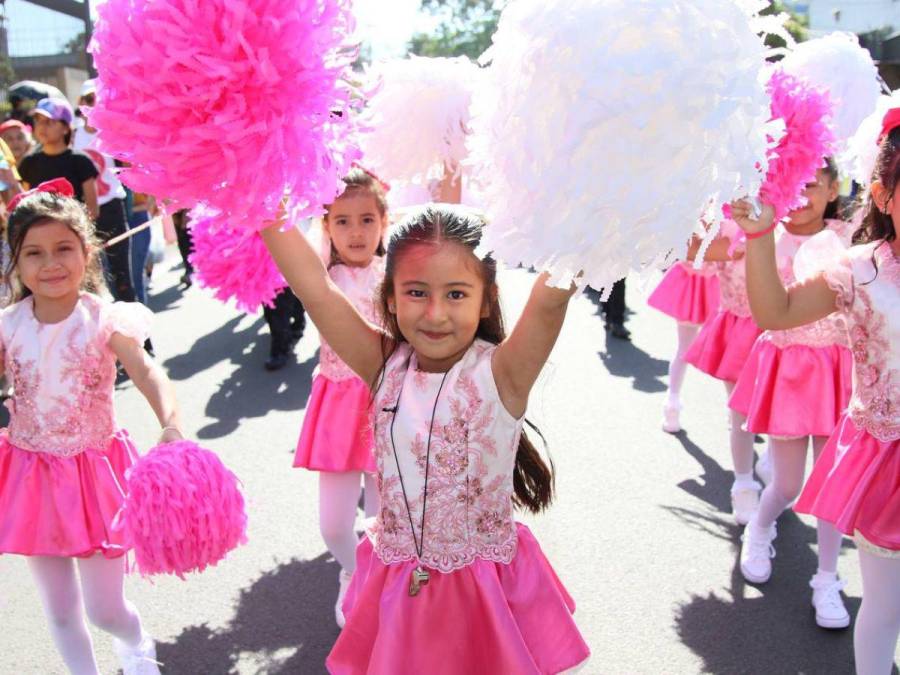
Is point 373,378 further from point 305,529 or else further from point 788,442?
point 305,529

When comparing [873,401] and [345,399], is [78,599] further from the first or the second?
[873,401]

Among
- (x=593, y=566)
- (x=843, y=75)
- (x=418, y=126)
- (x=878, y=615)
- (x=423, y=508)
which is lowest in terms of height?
(x=593, y=566)

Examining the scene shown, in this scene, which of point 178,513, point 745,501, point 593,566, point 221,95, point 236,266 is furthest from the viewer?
point 745,501

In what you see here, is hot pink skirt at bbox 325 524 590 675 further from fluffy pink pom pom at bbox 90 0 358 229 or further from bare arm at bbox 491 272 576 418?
fluffy pink pom pom at bbox 90 0 358 229

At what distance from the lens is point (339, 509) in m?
3.27

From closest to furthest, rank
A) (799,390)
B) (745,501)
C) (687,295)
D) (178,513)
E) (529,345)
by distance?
(529,345)
(178,513)
(799,390)
(745,501)
(687,295)

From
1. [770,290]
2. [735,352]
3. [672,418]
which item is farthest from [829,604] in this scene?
[672,418]

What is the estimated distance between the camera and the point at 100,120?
1543 millimetres

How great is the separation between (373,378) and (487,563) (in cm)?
→ 52

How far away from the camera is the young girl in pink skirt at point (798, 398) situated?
3283 millimetres

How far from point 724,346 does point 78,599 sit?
117 inches

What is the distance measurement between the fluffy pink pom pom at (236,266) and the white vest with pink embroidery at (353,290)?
23 cm

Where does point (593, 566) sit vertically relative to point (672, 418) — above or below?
below

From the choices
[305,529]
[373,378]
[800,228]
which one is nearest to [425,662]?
[373,378]
